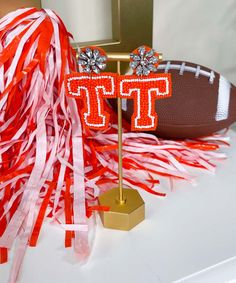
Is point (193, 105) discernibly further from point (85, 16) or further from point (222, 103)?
point (85, 16)

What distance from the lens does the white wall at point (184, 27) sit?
789 millimetres

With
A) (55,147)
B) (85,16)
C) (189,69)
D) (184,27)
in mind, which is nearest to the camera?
(55,147)

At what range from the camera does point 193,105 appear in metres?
0.65

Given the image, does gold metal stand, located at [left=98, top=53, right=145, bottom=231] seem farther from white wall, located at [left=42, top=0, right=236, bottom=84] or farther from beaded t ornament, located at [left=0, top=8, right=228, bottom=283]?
white wall, located at [left=42, top=0, right=236, bottom=84]

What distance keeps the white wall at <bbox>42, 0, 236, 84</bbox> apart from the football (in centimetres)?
21

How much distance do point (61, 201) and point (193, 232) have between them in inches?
7.0

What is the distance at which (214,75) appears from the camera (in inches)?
26.8

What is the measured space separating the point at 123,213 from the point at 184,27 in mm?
573

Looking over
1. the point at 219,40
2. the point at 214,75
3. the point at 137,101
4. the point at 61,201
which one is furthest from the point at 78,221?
the point at 219,40

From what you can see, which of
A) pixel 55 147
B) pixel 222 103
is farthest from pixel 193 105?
pixel 55 147

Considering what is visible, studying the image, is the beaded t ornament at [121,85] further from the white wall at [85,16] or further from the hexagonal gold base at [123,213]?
the white wall at [85,16]

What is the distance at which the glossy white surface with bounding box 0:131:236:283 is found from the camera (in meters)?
0.41

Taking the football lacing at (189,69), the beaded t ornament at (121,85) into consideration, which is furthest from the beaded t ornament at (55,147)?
the football lacing at (189,69)

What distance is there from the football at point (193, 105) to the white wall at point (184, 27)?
8.3 inches
